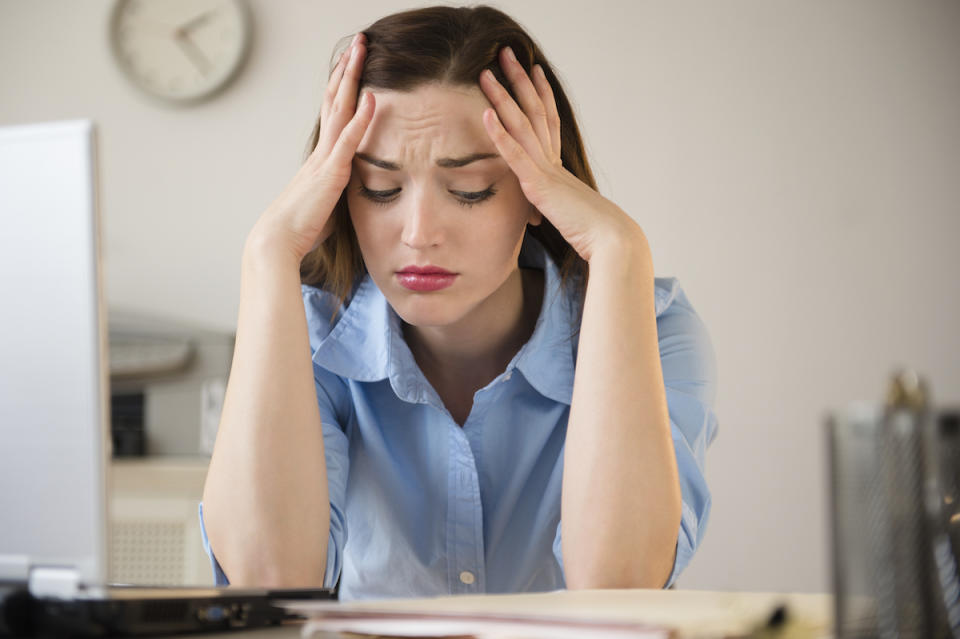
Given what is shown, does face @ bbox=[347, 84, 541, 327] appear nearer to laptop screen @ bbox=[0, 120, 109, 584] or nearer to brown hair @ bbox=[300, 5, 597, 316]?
brown hair @ bbox=[300, 5, 597, 316]

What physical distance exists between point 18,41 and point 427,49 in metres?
2.52

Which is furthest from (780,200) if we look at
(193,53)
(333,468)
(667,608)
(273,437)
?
(667,608)

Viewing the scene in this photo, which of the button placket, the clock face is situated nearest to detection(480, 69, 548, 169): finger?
the button placket

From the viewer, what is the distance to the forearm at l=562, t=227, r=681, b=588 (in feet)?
3.09

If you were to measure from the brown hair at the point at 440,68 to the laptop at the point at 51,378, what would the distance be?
25.5 inches

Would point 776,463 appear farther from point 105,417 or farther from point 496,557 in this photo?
point 105,417

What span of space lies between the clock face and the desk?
8.76 ft

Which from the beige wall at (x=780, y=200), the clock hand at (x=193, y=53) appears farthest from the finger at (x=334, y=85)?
the clock hand at (x=193, y=53)

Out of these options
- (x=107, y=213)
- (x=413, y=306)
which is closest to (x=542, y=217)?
(x=413, y=306)

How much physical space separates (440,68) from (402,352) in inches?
15.0

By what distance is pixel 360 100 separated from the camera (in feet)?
3.92

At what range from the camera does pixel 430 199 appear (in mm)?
1140

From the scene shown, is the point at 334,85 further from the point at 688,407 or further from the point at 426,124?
the point at 688,407

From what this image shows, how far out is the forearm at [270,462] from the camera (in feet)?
3.17
